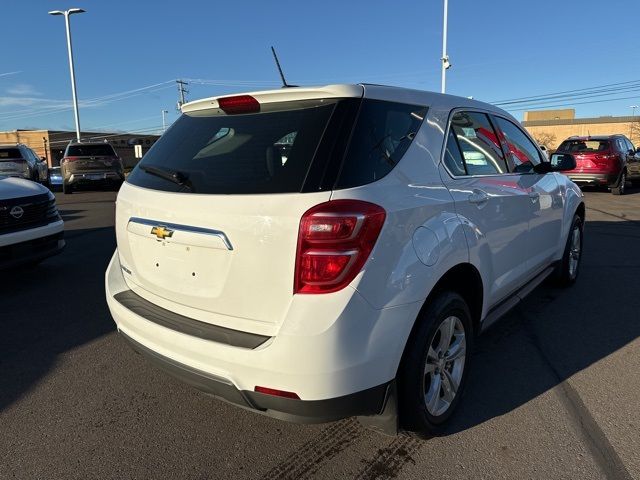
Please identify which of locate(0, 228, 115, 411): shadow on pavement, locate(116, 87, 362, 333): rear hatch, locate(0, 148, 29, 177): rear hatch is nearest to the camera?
locate(116, 87, 362, 333): rear hatch

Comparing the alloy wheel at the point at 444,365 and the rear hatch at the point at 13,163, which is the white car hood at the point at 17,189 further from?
the rear hatch at the point at 13,163

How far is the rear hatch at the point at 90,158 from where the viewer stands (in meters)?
15.4

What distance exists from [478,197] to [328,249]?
1288 mm

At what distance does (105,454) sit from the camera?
8.34 ft

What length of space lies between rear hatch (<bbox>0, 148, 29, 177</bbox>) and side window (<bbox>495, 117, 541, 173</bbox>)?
49.0ft

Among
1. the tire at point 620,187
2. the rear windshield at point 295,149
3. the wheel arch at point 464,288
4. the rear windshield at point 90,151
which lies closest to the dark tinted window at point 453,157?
the rear windshield at point 295,149

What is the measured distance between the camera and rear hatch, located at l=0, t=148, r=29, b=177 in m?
14.8

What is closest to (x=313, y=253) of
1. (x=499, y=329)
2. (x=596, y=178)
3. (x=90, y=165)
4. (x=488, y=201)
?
(x=488, y=201)

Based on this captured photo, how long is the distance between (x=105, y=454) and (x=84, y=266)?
4.35 metres

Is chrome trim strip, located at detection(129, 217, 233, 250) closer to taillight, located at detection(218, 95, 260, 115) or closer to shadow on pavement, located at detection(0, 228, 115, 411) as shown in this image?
taillight, located at detection(218, 95, 260, 115)

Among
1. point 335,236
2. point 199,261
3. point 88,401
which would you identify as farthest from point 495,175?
point 88,401

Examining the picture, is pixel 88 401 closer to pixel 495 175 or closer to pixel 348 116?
pixel 348 116

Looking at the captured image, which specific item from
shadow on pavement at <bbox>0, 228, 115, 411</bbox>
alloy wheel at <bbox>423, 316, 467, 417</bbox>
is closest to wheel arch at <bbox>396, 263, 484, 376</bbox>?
alloy wheel at <bbox>423, 316, 467, 417</bbox>

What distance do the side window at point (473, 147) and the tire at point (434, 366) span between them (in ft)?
2.70
